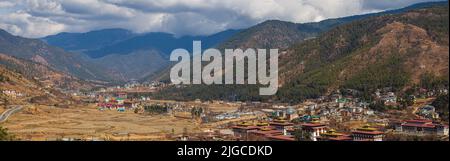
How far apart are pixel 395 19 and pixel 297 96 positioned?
34.5 m

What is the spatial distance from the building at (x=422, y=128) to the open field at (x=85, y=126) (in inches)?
758

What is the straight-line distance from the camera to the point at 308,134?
44844 millimetres

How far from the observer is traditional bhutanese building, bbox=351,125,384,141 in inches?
1638

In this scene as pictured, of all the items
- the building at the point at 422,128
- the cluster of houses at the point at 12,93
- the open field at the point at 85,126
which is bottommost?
the open field at the point at 85,126

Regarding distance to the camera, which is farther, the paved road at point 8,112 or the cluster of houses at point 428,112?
the paved road at point 8,112

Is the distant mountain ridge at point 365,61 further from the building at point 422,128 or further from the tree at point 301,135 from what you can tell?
the tree at point 301,135

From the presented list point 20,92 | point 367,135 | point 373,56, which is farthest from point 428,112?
point 20,92

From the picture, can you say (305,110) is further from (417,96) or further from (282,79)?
(282,79)

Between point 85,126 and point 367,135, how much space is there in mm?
30415

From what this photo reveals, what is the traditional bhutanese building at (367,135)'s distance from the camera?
1638 inches

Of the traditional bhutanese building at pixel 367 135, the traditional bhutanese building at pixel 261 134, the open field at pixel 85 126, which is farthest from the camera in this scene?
the open field at pixel 85 126

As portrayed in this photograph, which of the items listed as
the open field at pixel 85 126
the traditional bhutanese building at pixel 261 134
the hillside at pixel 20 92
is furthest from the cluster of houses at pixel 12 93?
the traditional bhutanese building at pixel 261 134

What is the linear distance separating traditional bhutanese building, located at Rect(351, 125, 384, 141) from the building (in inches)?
113
